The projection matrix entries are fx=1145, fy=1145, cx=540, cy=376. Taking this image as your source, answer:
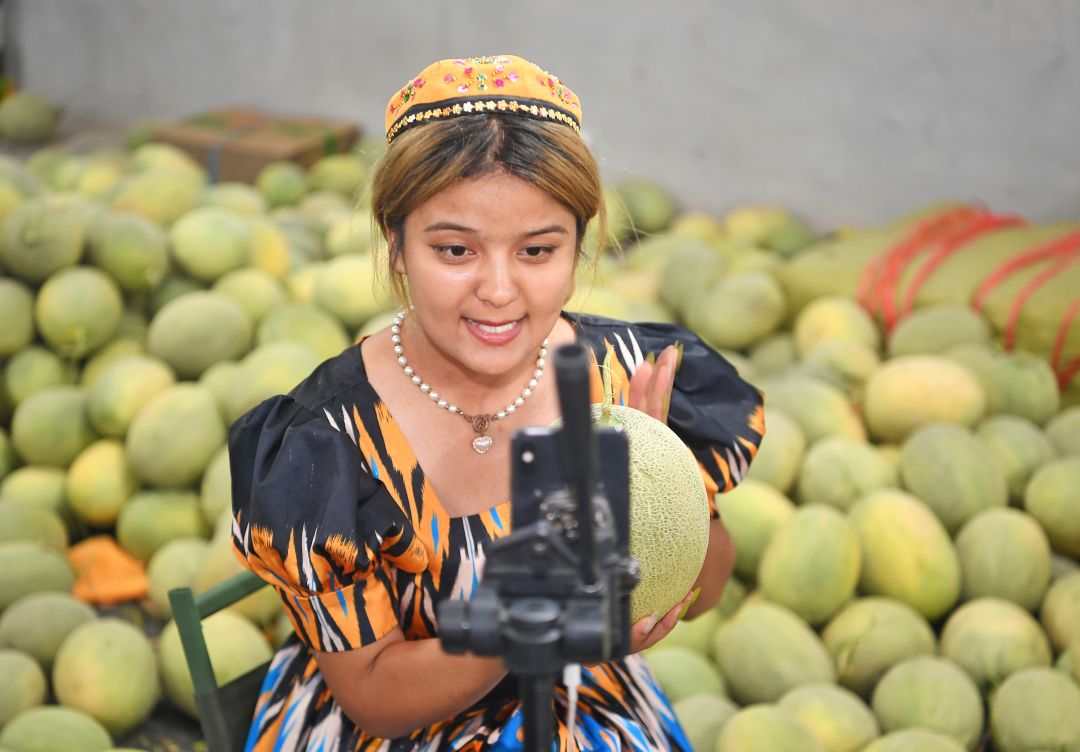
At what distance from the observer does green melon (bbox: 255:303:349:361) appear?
3.14 m

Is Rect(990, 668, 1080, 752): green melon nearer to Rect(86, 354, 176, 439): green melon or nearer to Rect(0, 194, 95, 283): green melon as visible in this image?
Rect(86, 354, 176, 439): green melon

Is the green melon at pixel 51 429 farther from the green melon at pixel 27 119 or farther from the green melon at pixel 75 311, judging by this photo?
the green melon at pixel 27 119

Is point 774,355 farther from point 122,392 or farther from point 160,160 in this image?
point 160,160

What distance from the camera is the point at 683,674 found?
88.0 inches

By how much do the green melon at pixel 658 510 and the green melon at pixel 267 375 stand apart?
164cm

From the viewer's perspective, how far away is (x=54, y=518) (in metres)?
2.89

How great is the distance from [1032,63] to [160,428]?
297 centimetres

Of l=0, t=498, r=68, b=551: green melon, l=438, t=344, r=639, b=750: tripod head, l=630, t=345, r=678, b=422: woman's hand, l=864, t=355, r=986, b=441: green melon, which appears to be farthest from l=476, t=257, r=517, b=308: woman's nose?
l=0, t=498, r=68, b=551: green melon

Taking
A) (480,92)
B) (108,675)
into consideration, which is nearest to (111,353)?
(108,675)

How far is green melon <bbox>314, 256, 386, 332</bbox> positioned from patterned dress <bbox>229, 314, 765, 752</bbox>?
1624 millimetres

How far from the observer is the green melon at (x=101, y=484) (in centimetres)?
295

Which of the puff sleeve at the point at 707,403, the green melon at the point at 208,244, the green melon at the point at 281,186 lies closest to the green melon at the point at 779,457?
the puff sleeve at the point at 707,403

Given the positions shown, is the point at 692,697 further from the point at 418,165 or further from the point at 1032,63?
the point at 1032,63

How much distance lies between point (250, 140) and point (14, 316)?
221 centimetres
